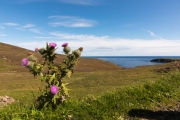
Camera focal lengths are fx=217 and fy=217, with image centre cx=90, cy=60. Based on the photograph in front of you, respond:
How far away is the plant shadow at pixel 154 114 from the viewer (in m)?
6.47

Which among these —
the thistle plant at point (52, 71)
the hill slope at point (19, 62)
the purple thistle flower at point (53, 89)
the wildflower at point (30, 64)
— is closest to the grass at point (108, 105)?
the thistle plant at point (52, 71)

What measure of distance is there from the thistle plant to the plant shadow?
2185mm

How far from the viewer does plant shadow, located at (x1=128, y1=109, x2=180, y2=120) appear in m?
6.47

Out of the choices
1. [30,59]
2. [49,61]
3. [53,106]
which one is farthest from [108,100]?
[30,59]

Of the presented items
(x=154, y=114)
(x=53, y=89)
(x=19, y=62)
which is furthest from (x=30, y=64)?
(x=19, y=62)

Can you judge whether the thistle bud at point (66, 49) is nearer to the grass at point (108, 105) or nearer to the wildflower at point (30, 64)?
the wildflower at point (30, 64)

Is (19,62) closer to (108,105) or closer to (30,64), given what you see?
(108,105)

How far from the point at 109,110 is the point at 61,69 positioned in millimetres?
1927

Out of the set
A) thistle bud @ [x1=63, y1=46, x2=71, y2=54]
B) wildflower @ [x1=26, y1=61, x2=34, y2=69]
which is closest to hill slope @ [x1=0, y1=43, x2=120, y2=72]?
thistle bud @ [x1=63, y1=46, x2=71, y2=54]

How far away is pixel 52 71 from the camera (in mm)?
6039

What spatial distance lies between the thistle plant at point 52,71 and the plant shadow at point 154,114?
7.17 ft

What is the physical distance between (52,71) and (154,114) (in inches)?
134

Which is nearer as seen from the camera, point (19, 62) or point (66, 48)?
point (66, 48)

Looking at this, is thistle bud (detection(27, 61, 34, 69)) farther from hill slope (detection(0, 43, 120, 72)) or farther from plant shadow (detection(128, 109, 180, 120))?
hill slope (detection(0, 43, 120, 72))
